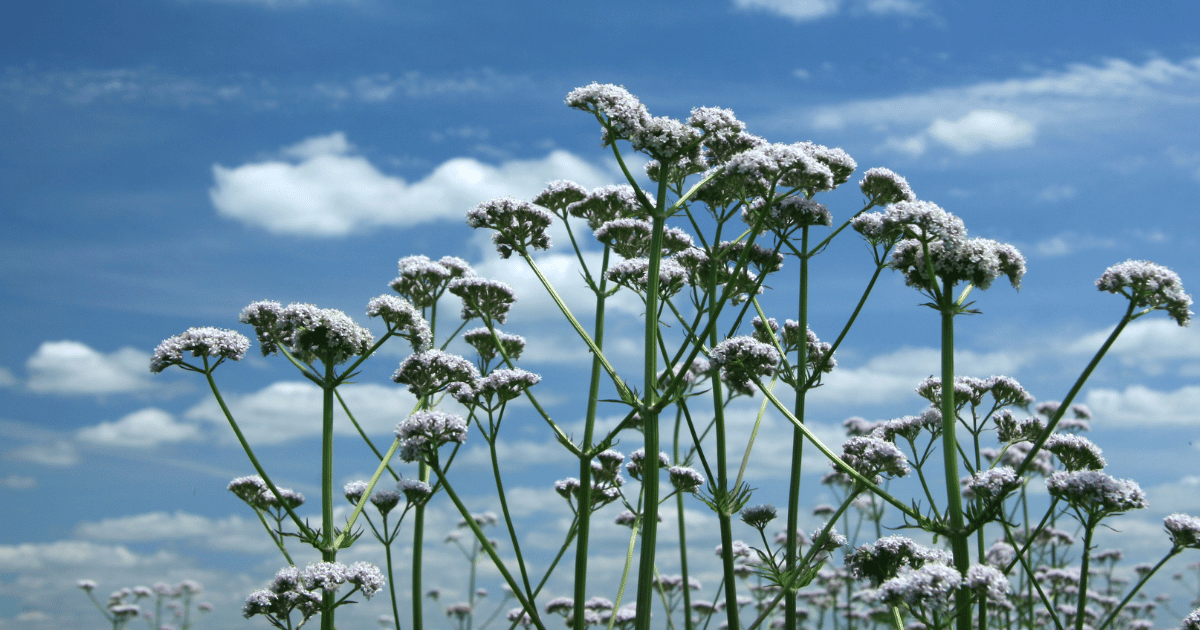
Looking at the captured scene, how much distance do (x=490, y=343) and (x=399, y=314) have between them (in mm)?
1937

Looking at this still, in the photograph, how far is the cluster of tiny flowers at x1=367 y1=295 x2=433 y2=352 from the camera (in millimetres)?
9891

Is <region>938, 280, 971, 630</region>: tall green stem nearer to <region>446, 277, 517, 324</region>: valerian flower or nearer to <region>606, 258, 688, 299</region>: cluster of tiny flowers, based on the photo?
<region>606, 258, 688, 299</region>: cluster of tiny flowers

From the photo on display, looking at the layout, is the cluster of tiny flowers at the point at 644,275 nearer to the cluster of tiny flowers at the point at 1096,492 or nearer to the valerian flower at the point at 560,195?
the valerian flower at the point at 560,195

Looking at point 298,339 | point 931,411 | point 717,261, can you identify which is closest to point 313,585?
point 298,339

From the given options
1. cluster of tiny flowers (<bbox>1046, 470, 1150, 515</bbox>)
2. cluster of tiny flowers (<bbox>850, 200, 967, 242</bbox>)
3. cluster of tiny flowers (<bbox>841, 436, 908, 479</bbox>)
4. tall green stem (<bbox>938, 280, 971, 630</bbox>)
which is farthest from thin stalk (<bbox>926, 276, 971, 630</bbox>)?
cluster of tiny flowers (<bbox>841, 436, 908, 479</bbox>)

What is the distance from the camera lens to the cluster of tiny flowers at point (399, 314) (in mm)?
9891

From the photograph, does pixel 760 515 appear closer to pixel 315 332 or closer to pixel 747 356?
pixel 747 356

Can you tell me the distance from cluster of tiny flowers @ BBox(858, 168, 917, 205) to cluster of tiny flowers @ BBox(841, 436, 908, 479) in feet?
9.13

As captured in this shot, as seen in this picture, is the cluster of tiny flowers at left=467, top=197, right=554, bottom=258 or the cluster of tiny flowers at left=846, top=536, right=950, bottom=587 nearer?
the cluster of tiny flowers at left=846, top=536, right=950, bottom=587

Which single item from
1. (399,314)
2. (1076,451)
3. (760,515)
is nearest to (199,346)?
(399,314)

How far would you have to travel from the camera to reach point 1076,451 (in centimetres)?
933

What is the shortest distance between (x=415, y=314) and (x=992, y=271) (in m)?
6.40

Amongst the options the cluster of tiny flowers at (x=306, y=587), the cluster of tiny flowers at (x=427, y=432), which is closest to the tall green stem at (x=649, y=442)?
the cluster of tiny flowers at (x=427, y=432)

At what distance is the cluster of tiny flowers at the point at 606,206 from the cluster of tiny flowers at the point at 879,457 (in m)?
4.21
